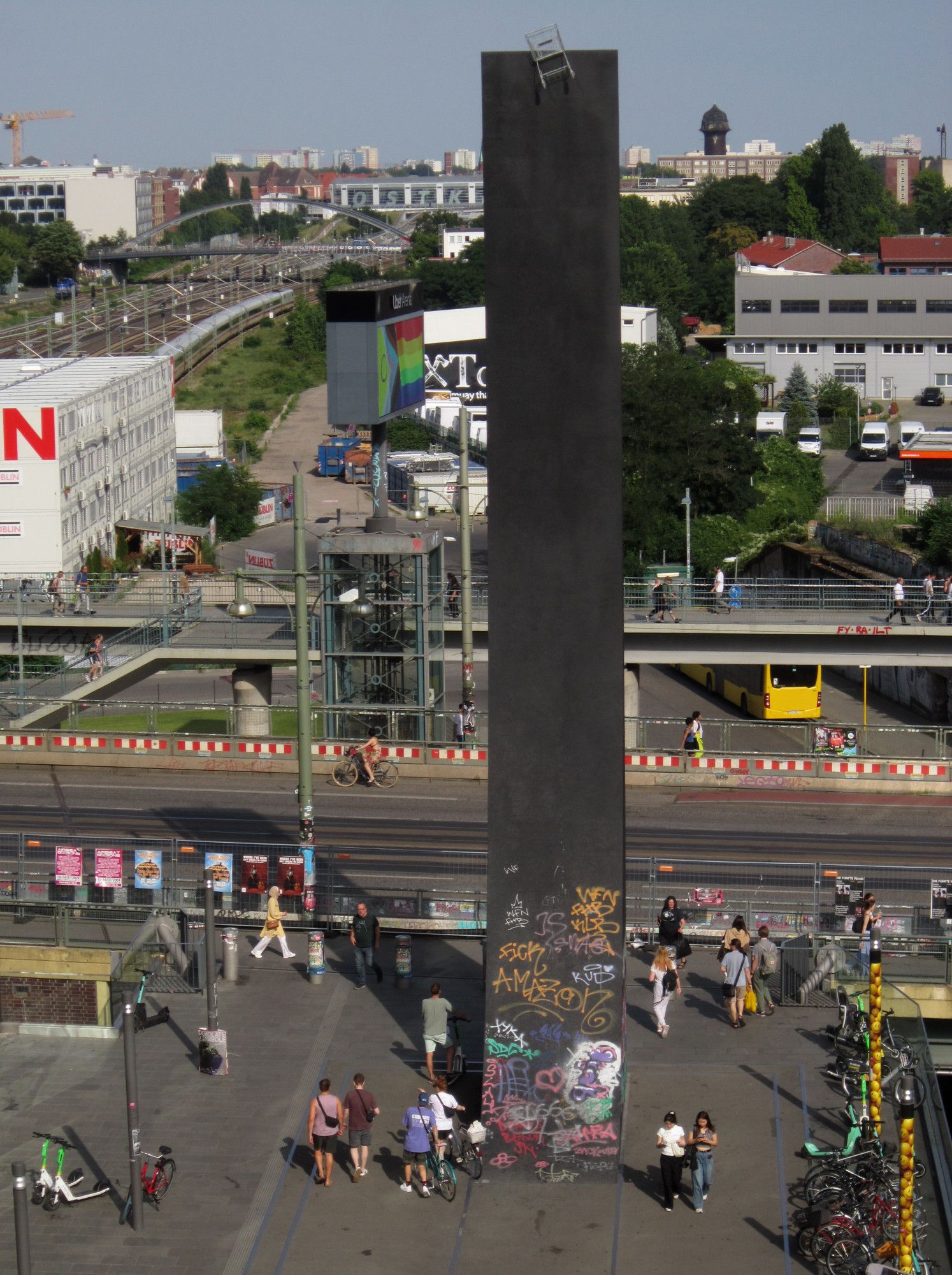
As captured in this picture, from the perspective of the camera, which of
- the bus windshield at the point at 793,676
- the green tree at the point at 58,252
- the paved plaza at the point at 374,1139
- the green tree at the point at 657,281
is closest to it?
the paved plaza at the point at 374,1139

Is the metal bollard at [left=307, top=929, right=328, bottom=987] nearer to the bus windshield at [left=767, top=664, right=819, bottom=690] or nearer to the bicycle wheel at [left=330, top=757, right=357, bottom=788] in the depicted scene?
the bicycle wheel at [left=330, top=757, right=357, bottom=788]

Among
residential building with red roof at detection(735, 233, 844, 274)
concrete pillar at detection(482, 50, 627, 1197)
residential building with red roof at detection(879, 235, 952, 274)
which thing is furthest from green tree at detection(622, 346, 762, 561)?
residential building with red roof at detection(735, 233, 844, 274)

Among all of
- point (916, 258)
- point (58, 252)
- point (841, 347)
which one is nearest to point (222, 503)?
point (841, 347)

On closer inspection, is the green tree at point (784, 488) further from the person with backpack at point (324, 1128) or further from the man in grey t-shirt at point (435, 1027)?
the person with backpack at point (324, 1128)

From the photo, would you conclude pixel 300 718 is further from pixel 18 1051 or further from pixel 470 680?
pixel 470 680

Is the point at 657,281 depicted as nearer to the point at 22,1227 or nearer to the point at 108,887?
the point at 108,887

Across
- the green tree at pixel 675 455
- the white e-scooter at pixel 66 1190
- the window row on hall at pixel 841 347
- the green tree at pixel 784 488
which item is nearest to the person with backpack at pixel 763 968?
the white e-scooter at pixel 66 1190
